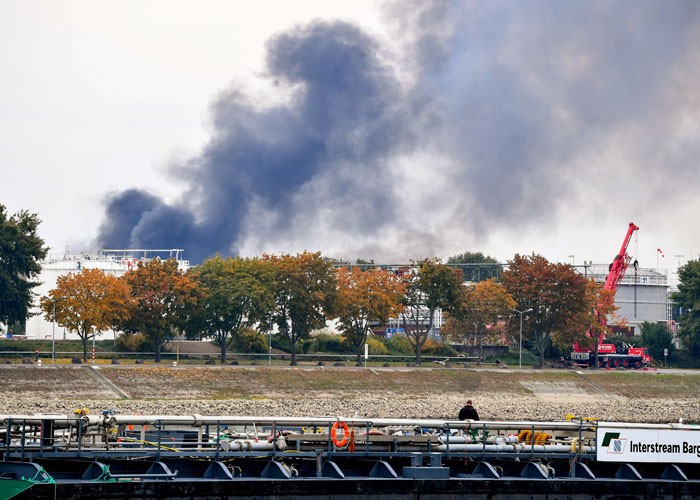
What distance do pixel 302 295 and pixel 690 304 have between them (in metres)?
56.1

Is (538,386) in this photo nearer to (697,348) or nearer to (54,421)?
(697,348)

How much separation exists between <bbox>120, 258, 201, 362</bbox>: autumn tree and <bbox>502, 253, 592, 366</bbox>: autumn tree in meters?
40.2

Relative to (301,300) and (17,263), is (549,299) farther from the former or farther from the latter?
(17,263)

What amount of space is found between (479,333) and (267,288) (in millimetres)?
26255

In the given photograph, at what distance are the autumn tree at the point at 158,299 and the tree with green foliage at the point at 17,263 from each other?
388 inches

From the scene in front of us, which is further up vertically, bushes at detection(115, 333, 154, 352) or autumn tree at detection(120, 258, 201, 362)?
autumn tree at detection(120, 258, 201, 362)

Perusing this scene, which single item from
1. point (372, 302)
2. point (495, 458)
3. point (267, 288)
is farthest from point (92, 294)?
point (495, 458)

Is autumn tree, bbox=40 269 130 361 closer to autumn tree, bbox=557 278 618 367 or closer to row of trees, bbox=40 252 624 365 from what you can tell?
row of trees, bbox=40 252 624 365

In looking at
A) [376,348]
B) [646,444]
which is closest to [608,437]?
[646,444]

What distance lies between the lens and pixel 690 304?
16238 cm

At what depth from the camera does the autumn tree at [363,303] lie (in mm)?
137500

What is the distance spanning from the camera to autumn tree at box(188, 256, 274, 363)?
13312 centimetres

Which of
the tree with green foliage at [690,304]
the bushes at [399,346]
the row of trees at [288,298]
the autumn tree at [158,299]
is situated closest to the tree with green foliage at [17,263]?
the row of trees at [288,298]

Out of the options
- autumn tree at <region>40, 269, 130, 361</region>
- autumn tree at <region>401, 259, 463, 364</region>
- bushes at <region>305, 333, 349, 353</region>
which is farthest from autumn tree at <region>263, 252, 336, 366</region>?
autumn tree at <region>40, 269, 130, 361</region>
